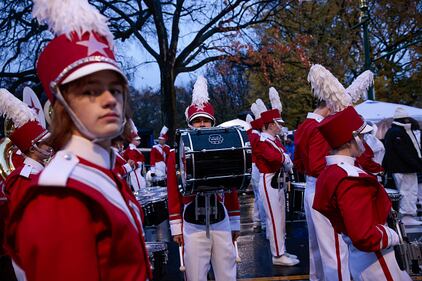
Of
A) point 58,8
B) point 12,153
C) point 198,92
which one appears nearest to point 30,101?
point 12,153

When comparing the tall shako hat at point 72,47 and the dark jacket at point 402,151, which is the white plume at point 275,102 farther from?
the tall shako hat at point 72,47

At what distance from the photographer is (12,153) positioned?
6.50m

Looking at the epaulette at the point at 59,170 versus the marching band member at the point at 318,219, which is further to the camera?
the marching band member at the point at 318,219

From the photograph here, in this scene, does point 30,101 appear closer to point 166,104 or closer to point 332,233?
point 332,233

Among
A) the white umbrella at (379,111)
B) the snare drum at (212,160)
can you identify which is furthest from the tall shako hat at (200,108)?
the white umbrella at (379,111)

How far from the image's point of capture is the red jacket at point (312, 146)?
17.5 ft

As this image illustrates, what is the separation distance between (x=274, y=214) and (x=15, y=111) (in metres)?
3.89

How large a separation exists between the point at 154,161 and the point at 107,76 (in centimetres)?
1518

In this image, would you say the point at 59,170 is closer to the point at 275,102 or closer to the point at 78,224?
the point at 78,224

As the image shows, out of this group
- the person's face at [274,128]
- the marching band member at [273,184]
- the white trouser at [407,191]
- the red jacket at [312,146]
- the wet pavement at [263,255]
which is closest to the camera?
the red jacket at [312,146]

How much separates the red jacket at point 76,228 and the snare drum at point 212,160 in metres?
2.51

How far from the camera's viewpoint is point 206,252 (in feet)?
15.0

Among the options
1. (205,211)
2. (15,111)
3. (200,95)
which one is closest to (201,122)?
(200,95)

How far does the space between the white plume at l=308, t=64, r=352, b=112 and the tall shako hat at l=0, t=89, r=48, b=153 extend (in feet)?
8.70
